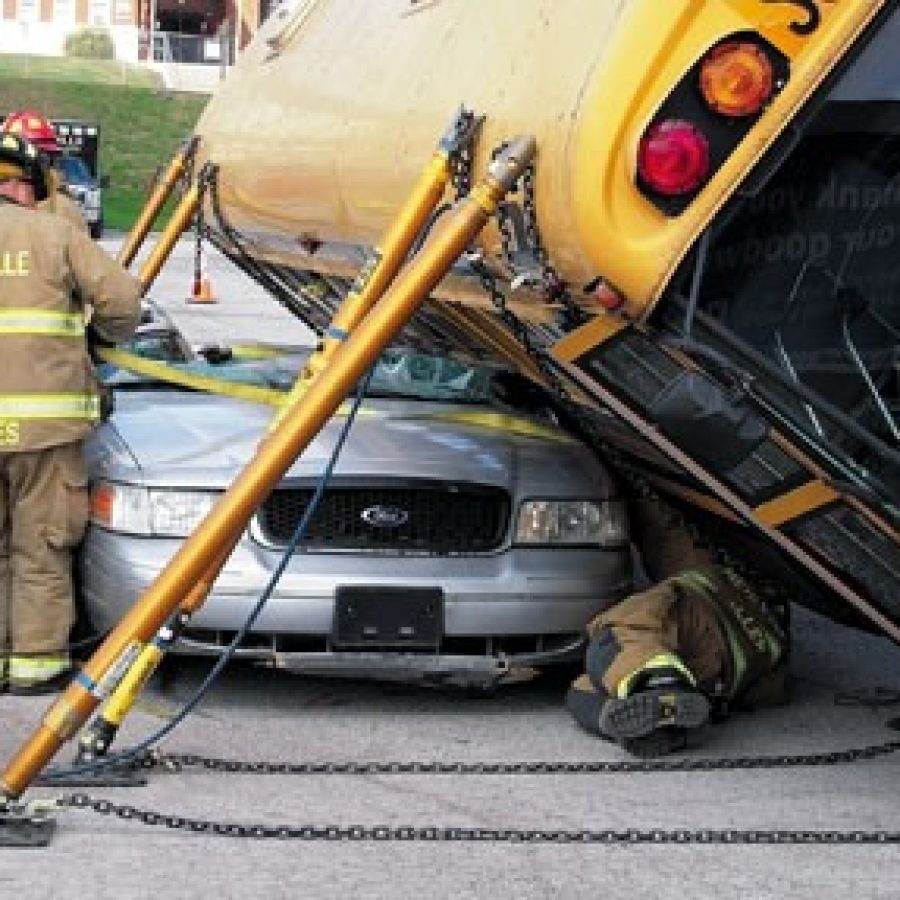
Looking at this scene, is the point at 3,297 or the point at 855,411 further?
the point at 3,297

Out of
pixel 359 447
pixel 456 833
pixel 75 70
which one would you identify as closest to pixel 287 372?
pixel 359 447

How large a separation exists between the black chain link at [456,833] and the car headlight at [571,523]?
1.50 meters

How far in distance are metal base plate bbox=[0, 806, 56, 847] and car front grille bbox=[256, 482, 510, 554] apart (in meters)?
1.58

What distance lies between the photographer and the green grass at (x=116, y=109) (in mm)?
55188

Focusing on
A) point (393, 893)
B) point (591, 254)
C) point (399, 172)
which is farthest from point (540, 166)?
point (393, 893)

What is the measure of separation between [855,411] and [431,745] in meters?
1.67

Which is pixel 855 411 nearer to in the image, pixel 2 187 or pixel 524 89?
pixel 524 89

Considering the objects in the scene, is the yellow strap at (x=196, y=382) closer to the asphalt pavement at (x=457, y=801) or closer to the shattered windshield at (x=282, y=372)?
the shattered windshield at (x=282, y=372)

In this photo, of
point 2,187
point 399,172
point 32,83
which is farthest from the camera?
point 32,83

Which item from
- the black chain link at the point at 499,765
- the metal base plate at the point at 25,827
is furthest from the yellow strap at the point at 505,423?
the metal base plate at the point at 25,827

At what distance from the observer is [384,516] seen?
6.49m

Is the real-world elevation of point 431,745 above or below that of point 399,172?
below

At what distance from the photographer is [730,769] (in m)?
5.95

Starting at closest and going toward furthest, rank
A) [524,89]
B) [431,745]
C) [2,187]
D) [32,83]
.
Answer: [524,89] < [431,745] < [2,187] < [32,83]
